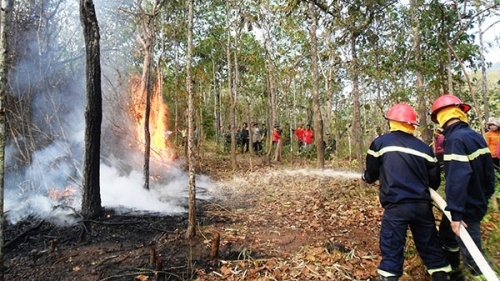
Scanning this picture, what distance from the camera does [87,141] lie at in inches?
287

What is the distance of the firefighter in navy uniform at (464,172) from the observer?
3.10m

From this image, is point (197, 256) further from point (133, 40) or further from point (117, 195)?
point (133, 40)

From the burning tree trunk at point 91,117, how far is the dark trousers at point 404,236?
613cm

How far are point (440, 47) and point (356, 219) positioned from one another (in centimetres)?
436

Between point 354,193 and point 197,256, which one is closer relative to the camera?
point 197,256

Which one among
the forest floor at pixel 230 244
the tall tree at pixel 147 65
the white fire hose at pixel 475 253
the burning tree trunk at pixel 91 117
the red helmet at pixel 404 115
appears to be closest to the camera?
the white fire hose at pixel 475 253

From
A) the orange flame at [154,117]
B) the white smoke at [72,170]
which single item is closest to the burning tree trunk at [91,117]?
the white smoke at [72,170]

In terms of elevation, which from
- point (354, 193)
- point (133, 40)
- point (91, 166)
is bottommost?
point (354, 193)

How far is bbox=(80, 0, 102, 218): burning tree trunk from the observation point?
714cm

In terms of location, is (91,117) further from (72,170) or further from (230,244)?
(230,244)

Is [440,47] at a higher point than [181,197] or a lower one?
higher

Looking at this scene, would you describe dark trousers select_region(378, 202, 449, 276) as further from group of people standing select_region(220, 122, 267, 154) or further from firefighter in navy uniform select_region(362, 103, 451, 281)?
group of people standing select_region(220, 122, 267, 154)

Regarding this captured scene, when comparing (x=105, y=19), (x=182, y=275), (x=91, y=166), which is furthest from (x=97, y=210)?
(x=105, y=19)

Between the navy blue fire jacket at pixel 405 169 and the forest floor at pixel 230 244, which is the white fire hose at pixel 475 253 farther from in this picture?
the forest floor at pixel 230 244
